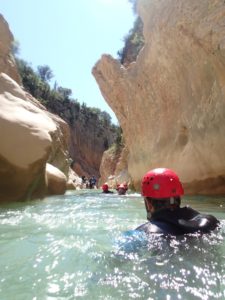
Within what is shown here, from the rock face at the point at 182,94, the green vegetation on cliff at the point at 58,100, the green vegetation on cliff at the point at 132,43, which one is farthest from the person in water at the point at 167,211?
the green vegetation on cliff at the point at 58,100

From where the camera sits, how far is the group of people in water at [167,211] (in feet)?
11.7

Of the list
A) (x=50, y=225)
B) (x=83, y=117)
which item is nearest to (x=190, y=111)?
(x=50, y=225)

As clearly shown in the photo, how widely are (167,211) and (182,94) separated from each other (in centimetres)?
1070

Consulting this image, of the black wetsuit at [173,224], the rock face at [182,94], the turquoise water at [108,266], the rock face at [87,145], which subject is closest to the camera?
the turquoise water at [108,266]

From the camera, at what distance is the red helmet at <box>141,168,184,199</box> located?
3.63 m

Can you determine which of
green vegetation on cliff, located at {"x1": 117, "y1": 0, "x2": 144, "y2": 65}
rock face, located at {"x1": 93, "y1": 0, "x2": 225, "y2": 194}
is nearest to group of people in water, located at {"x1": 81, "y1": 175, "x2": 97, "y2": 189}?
green vegetation on cliff, located at {"x1": 117, "y1": 0, "x2": 144, "y2": 65}

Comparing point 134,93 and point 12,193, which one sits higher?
point 134,93

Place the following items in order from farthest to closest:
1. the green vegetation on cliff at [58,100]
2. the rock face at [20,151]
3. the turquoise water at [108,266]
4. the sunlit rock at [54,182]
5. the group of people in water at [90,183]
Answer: the green vegetation on cliff at [58,100] < the group of people in water at [90,183] < the sunlit rock at [54,182] < the rock face at [20,151] < the turquoise water at [108,266]

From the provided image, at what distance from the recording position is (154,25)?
→ 15195 mm

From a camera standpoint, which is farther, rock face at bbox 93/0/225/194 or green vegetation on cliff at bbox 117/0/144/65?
green vegetation on cliff at bbox 117/0/144/65

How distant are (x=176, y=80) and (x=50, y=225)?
9884 millimetres

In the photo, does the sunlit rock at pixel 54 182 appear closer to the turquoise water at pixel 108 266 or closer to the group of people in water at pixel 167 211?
the turquoise water at pixel 108 266

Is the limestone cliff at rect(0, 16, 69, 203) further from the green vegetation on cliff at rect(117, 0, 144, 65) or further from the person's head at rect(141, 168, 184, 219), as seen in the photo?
the green vegetation on cliff at rect(117, 0, 144, 65)

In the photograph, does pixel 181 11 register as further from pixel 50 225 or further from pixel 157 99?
pixel 50 225
